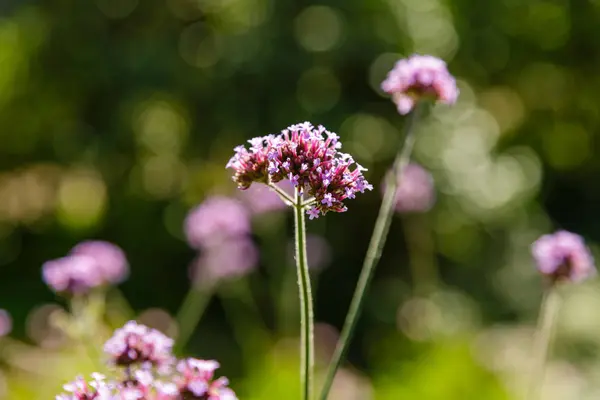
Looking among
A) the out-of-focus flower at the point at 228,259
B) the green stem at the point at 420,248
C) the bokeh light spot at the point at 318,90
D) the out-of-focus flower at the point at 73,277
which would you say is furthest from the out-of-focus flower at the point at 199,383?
the bokeh light spot at the point at 318,90

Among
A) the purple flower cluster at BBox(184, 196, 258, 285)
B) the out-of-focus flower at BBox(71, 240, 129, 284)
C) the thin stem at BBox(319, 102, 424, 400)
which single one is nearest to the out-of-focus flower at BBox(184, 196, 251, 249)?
the purple flower cluster at BBox(184, 196, 258, 285)

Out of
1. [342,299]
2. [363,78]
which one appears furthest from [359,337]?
[363,78]

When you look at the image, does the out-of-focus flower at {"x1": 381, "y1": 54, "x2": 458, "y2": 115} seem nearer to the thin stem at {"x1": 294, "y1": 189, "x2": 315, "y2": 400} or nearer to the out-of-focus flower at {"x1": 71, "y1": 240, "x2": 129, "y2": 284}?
the thin stem at {"x1": 294, "y1": 189, "x2": 315, "y2": 400}

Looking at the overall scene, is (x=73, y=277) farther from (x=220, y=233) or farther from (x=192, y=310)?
(x=192, y=310)

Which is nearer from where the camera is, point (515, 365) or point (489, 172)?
point (515, 365)

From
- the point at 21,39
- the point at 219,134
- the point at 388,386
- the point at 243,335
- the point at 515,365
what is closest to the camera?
the point at 388,386

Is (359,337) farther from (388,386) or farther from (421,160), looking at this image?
(388,386)
